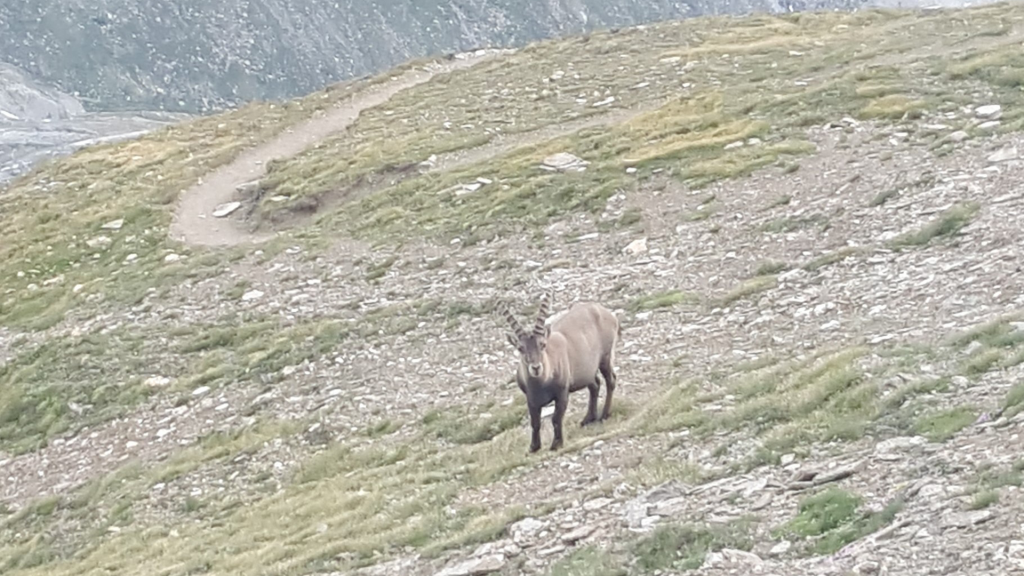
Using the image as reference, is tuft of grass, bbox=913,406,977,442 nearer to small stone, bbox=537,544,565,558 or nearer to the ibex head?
small stone, bbox=537,544,565,558

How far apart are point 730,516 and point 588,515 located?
1.79m

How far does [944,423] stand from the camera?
38.8 feet

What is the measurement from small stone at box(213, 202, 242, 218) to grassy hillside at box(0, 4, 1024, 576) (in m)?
0.89

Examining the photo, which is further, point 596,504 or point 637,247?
point 637,247

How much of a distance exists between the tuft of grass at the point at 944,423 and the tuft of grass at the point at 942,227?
9.01 m

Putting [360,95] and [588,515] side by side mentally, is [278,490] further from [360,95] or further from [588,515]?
[360,95]

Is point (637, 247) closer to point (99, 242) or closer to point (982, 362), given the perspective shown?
point (982, 362)

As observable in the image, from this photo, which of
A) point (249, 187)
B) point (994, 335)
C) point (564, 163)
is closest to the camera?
point (994, 335)

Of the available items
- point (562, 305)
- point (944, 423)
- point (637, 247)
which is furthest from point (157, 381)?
point (944, 423)

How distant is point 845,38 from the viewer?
163ft

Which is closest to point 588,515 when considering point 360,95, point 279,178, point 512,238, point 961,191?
point 961,191

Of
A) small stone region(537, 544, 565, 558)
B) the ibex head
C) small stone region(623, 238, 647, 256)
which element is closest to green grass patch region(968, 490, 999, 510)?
small stone region(537, 544, 565, 558)

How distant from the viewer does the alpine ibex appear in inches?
627

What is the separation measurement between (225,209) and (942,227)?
2776 cm
